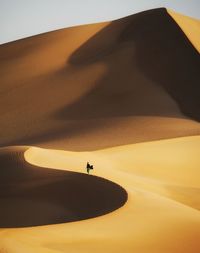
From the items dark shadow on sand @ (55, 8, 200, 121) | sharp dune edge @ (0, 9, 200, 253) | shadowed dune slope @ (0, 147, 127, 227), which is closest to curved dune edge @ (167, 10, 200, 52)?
sharp dune edge @ (0, 9, 200, 253)

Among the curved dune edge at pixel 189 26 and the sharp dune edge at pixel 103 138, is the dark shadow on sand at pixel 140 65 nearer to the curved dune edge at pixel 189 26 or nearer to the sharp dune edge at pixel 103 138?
the sharp dune edge at pixel 103 138

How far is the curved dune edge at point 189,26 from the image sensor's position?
127 ft

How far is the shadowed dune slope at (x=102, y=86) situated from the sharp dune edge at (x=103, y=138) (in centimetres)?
8

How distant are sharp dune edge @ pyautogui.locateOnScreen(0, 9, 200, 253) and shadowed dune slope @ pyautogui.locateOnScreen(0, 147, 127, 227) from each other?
0.03 m

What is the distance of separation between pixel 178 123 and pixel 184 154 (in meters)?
6.56

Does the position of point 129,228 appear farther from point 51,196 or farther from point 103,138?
point 103,138

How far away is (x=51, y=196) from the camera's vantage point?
11.8m

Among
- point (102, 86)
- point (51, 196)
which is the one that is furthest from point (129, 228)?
point (102, 86)

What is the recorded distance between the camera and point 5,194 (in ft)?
39.9

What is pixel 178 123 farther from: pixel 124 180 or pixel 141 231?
pixel 141 231

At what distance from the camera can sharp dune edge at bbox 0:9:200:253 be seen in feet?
29.6

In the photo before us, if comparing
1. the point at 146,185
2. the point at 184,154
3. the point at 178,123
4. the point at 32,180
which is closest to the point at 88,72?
the point at 178,123

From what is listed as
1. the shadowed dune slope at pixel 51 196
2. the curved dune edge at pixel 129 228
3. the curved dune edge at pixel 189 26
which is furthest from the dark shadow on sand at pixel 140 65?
the shadowed dune slope at pixel 51 196

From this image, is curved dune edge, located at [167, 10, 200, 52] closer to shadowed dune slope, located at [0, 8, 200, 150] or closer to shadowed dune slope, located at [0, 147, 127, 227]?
shadowed dune slope, located at [0, 8, 200, 150]
